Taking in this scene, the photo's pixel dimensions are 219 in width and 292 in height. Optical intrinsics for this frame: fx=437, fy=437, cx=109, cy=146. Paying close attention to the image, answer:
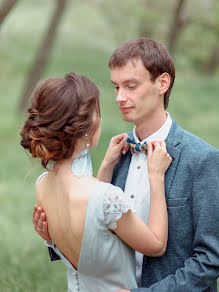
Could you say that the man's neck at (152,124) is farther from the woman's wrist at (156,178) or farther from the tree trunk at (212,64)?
the tree trunk at (212,64)

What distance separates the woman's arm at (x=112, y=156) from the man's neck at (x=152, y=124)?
166 mm

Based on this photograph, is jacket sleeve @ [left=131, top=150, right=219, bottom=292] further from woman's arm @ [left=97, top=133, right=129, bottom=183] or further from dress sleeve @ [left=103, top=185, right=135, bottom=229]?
woman's arm @ [left=97, top=133, right=129, bottom=183]

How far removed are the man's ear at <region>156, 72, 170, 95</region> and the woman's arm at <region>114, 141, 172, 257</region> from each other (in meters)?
0.36

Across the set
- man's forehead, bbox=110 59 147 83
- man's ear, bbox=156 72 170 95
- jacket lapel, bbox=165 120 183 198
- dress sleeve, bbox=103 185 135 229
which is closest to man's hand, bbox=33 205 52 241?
dress sleeve, bbox=103 185 135 229

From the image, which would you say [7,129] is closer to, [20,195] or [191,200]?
[20,195]

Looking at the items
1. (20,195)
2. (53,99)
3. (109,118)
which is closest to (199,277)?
(53,99)

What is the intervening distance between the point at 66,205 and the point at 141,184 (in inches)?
22.2

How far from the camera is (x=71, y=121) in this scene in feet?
7.47

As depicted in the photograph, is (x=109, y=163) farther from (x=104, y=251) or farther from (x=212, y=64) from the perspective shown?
(x=212, y=64)

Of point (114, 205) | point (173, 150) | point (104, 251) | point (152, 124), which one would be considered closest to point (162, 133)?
point (152, 124)

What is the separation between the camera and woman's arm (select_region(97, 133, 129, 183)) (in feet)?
9.36

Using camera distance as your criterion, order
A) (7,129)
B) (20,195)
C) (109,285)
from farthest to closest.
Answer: (7,129) → (20,195) → (109,285)

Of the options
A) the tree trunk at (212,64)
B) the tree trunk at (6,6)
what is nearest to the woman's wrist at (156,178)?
the tree trunk at (6,6)

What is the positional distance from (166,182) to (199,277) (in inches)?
21.2
